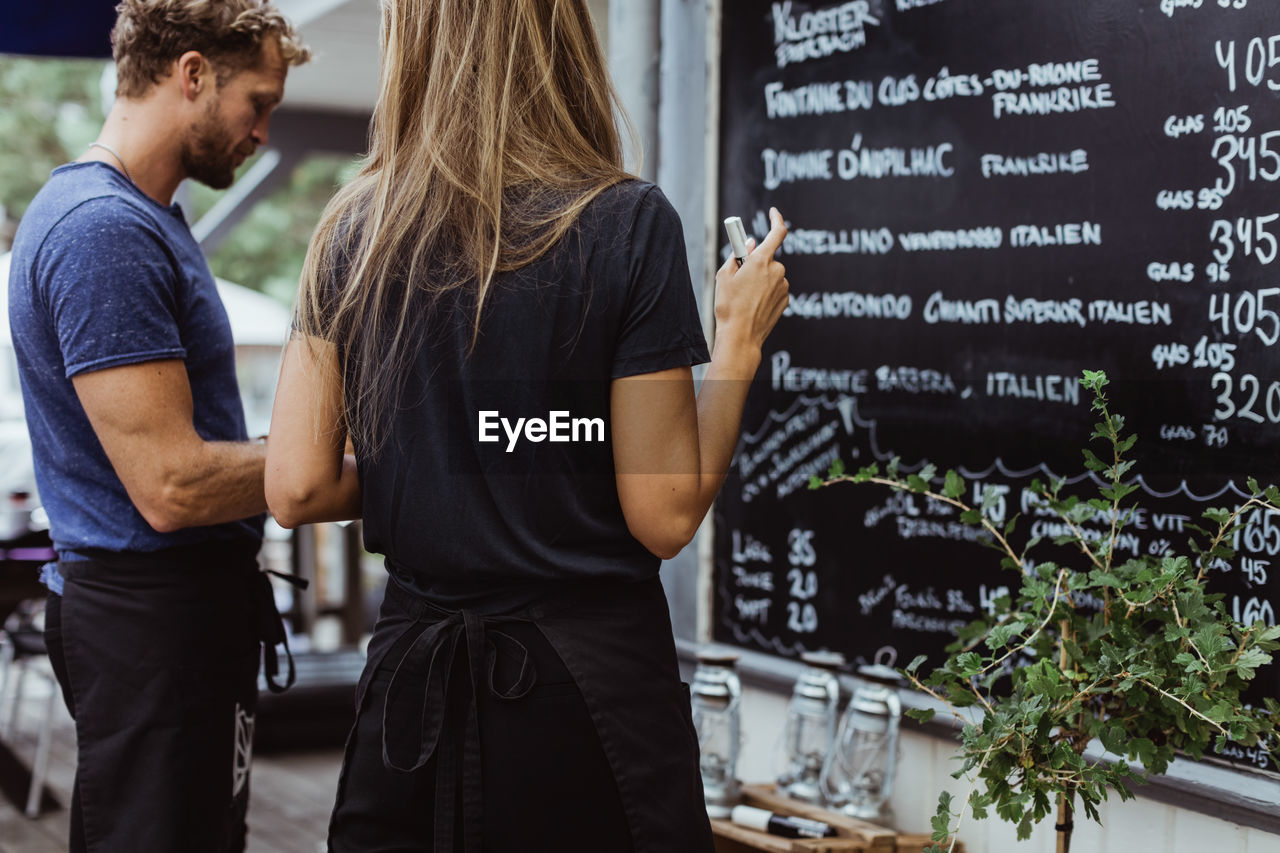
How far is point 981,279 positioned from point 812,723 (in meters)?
0.97

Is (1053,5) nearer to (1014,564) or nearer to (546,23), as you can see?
(1014,564)

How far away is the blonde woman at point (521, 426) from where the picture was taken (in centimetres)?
144

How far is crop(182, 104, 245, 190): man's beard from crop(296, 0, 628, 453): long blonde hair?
2.63 feet

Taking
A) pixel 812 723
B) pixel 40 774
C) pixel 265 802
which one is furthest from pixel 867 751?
pixel 40 774

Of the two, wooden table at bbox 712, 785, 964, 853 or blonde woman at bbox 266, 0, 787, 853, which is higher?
blonde woman at bbox 266, 0, 787, 853

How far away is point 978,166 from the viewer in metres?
2.48

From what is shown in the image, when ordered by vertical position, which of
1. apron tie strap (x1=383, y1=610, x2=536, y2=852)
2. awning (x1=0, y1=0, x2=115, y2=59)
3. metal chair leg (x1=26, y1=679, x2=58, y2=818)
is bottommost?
metal chair leg (x1=26, y1=679, x2=58, y2=818)

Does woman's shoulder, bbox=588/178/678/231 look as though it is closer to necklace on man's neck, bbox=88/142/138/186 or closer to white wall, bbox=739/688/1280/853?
necklace on man's neck, bbox=88/142/138/186

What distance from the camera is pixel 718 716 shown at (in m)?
2.81

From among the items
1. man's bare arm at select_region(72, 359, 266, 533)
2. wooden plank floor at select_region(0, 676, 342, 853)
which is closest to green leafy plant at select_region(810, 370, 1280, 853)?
man's bare arm at select_region(72, 359, 266, 533)

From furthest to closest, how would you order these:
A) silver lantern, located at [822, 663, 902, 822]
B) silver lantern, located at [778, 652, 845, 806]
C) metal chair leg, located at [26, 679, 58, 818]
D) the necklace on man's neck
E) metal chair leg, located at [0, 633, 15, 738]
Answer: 1. metal chair leg, located at [0, 633, 15, 738]
2. metal chair leg, located at [26, 679, 58, 818]
3. silver lantern, located at [778, 652, 845, 806]
4. silver lantern, located at [822, 663, 902, 822]
5. the necklace on man's neck

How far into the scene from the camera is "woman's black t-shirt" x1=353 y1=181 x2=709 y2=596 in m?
1.43

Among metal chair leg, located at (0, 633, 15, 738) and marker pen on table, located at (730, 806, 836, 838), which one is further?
metal chair leg, located at (0, 633, 15, 738)

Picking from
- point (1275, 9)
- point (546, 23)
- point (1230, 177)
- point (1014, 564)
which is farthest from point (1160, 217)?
Result: point (546, 23)
